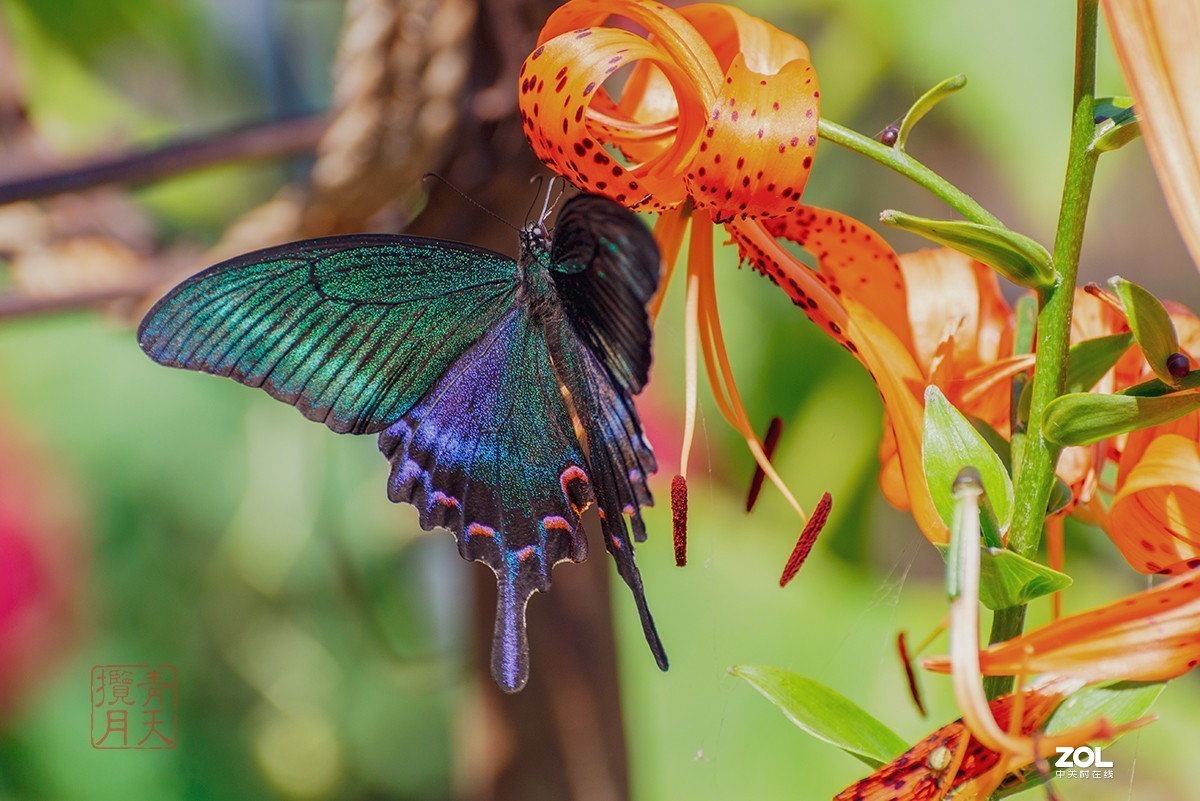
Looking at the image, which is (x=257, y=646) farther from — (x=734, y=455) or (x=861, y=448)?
(x=861, y=448)

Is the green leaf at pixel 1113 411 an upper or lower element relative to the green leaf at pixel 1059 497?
upper

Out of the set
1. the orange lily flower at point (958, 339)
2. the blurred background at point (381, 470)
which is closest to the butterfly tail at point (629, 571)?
the orange lily flower at point (958, 339)

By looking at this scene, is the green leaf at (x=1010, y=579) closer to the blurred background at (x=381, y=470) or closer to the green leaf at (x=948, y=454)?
the green leaf at (x=948, y=454)

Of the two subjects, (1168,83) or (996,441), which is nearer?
(1168,83)

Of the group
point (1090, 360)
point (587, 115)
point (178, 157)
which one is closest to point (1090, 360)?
point (1090, 360)

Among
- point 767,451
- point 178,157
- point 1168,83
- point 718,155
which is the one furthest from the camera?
point 178,157

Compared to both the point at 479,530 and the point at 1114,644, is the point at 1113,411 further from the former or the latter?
the point at 479,530

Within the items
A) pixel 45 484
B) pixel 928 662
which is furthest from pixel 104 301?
pixel 928 662
